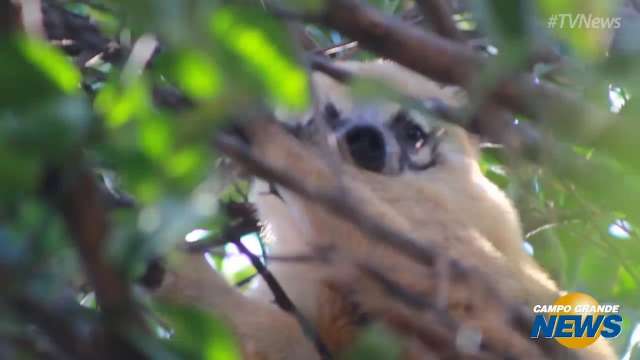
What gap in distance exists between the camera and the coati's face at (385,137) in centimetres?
328

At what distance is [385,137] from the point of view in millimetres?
3326

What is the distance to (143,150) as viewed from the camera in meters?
0.94

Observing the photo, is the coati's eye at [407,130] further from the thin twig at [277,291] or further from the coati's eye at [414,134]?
the thin twig at [277,291]

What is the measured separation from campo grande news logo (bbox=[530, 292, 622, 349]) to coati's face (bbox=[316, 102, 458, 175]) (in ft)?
2.83

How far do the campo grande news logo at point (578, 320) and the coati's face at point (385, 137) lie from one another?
86 centimetres

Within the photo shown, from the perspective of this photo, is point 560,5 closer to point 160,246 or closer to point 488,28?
point 488,28

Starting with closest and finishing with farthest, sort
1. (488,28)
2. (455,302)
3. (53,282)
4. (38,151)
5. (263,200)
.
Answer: (38,151) < (488,28) < (53,282) < (455,302) < (263,200)

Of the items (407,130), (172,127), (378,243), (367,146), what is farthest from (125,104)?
(407,130)

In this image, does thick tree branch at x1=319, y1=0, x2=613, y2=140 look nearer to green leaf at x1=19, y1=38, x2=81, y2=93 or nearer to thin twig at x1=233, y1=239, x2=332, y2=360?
green leaf at x1=19, y1=38, x2=81, y2=93

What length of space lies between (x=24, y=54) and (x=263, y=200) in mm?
2424

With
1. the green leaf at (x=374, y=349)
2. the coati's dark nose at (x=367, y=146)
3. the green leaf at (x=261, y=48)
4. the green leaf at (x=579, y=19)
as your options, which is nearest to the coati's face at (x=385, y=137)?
the coati's dark nose at (x=367, y=146)

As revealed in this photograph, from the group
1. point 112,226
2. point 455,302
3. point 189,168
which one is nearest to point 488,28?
point 189,168

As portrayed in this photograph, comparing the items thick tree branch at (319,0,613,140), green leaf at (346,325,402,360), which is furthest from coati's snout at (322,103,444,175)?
green leaf at (346,325,402,360)

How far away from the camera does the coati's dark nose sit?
325 centimetres
